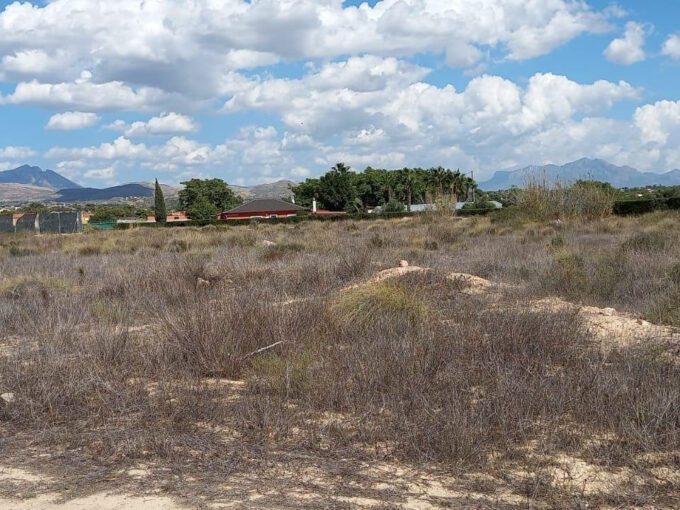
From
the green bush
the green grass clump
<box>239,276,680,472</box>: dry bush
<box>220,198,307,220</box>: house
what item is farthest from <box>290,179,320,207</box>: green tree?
<box>239,276,680,472</box>: dry bush

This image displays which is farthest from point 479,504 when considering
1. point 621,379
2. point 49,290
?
point 49,290

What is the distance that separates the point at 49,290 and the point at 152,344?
605cm

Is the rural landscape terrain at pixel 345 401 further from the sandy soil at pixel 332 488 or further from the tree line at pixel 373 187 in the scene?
the tree line at pixel 373 187

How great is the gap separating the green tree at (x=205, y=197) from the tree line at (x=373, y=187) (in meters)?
14.1

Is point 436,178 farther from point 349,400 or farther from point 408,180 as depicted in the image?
point 349,400

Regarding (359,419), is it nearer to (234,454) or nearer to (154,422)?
(234,454)

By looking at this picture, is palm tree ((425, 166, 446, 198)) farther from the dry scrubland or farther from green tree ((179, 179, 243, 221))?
the dry scrubland

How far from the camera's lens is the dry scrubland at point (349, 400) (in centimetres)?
429

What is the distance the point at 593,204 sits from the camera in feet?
114

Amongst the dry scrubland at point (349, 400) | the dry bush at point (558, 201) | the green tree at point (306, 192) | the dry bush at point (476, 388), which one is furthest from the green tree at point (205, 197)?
the dry bush at point (476, 388)

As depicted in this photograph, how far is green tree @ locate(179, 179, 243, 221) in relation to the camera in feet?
328

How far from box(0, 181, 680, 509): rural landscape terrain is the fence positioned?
4149 centimetres

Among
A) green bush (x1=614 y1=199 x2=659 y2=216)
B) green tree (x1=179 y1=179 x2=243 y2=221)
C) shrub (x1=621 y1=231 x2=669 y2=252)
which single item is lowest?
shrub (x1=621 y1=231 x2=669 y2=252)

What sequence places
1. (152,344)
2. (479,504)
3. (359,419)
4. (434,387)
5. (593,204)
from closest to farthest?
(479,504) → (359,419) → (434,387) → (152,344) → (593,204)
